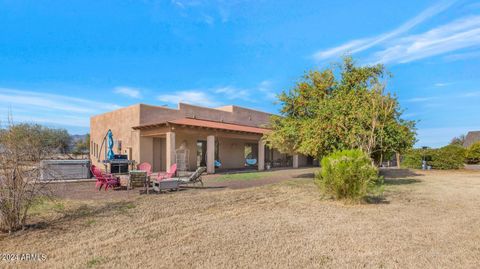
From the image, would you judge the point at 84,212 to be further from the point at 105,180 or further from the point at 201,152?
the point at 201,152

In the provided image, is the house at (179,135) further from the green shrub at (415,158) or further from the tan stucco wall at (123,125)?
the green shrub at (415,158)

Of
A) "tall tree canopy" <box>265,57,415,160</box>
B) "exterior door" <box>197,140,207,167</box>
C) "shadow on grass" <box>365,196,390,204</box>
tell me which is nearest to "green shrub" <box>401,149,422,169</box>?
"tall tree canopy" <box>265,57,415,160</box>

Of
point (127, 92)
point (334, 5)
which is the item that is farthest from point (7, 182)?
point (127, 92)

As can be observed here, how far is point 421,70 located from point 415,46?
103 inches

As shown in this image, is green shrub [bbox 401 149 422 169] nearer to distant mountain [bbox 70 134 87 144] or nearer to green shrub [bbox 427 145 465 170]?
green shrub [bbox 427 145 465 170]

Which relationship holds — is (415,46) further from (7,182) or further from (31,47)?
(31,47)

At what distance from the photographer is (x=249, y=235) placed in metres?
5.00

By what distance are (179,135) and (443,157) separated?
23391mm

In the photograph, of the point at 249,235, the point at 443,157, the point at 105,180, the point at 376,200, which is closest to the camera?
the point at 249,235

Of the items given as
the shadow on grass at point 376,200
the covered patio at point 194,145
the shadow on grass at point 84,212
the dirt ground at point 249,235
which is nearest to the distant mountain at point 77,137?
the covered patio at point 194,145

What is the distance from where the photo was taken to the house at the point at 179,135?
677 inches

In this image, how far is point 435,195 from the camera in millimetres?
10047

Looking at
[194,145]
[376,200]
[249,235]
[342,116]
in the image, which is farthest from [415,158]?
[249,235]

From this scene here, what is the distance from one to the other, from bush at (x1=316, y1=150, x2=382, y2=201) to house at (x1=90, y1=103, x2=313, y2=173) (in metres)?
9.77
